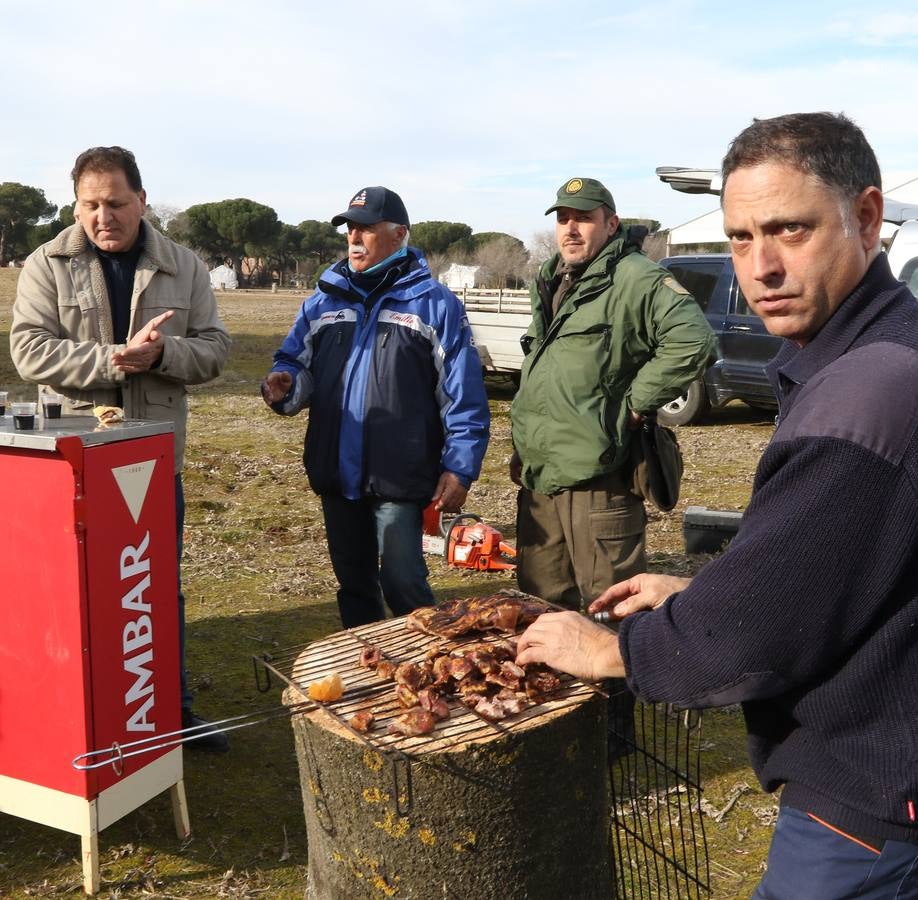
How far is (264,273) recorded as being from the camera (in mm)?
76125

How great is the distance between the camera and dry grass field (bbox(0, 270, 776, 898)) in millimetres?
3303

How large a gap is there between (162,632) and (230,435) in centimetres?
781

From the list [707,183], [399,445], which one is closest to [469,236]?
[707,183]

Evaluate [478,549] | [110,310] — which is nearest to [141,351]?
[110,310]

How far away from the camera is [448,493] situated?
13.3ft

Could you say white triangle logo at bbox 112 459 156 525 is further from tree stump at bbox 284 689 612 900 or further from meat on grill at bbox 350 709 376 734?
meat on grill at bbox 350 709 376 734

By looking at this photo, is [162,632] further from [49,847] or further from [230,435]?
[230,435]

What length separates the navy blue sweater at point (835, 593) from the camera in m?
1.43

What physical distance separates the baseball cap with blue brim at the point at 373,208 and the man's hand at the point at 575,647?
2.48 m

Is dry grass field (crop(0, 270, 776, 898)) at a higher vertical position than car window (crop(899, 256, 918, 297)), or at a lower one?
lower

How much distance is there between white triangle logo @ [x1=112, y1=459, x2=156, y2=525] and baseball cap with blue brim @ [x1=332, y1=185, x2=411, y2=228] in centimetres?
149

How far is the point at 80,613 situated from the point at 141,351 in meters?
1.10

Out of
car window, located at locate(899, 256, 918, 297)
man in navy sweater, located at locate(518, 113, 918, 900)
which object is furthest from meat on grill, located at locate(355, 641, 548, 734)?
car window, located at locate(899, 256, 918, 297)

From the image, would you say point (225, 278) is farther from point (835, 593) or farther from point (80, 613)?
point (835, 593)
